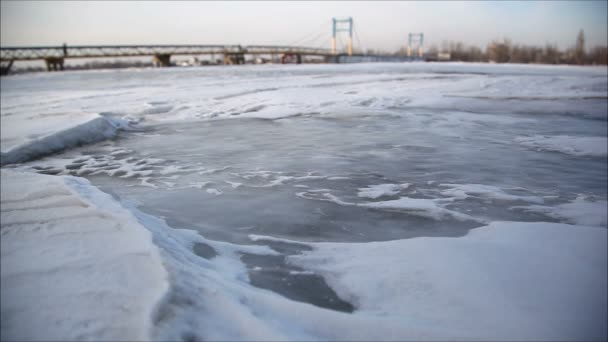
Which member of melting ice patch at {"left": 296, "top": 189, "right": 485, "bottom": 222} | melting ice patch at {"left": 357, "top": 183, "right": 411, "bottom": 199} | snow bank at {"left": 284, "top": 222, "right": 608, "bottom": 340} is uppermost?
melting ice patch at {"left": 357, "top": 183, "right": 411, "bottom": 199}

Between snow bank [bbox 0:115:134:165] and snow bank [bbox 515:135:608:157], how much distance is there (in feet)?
18.7

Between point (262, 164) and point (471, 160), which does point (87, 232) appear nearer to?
point (262, 164)

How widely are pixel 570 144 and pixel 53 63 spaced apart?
121 feet

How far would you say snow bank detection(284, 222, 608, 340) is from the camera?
51.6 inches

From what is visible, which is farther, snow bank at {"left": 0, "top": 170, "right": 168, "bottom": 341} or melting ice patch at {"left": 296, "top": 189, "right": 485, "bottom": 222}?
melting ice patch at {"left": 296, "top": 189, "right": 485, "bottom": 222}

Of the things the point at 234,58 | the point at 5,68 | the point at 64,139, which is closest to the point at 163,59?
the point at 234,58

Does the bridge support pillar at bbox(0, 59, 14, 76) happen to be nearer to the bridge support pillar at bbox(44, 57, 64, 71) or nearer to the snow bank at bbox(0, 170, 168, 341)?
the bridge support pillar at bbox(44, 57, 64, 71)

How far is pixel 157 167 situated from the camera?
3.71 metres

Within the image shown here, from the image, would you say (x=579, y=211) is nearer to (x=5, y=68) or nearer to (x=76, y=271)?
(x=76, y=271)

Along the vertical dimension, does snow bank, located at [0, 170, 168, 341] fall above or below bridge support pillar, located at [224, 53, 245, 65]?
below

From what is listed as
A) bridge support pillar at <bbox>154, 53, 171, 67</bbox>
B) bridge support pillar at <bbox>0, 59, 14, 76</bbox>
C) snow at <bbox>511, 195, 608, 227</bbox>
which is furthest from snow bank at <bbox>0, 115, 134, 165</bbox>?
bridge support pillar at <bbox>154, 53, 171, 67</bbox>

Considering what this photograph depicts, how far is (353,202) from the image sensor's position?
105 inches

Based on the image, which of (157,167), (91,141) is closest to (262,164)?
(157,167)

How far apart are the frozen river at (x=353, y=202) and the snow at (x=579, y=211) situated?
0.05 ft
